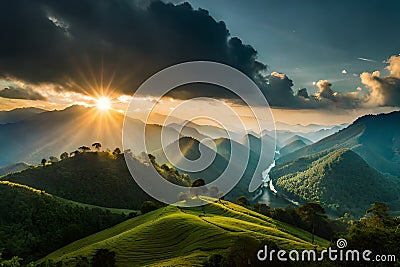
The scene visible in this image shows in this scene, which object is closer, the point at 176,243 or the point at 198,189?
the point at 176,243

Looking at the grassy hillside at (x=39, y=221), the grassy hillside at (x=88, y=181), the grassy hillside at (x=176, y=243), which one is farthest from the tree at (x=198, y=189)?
the grassy hillside at (x=176, y=243)

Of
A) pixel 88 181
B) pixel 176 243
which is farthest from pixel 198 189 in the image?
pixel 176 243

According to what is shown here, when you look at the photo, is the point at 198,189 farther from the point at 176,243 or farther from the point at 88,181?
the point at 176,243

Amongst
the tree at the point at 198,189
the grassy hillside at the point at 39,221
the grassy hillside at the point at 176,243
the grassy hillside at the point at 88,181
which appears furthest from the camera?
the grassy hillside at the point at 88,181

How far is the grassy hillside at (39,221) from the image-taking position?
73125 millimetres

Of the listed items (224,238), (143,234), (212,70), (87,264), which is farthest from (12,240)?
(212,70)

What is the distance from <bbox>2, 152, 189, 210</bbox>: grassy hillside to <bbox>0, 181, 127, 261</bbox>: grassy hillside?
26.0 metres

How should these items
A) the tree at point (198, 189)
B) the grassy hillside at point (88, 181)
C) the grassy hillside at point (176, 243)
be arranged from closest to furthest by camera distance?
1. the grassy hillside at point (176, 243)
2. the tree at point (198, 189)
3. the grassy hillside at point (88, 181)

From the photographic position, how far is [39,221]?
3263 inches

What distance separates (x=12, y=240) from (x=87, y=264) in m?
49.4

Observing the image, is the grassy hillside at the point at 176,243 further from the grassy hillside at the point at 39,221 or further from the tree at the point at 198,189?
the tree at the point at 198,189

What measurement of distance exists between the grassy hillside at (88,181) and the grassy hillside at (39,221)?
2596 cm

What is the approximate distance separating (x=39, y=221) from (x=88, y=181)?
46.3m

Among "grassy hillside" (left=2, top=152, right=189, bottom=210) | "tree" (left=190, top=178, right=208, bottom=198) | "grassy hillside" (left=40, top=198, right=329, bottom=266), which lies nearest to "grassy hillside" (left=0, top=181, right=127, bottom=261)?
"tree" (left=190, top=178, right=208, bottom=198)
